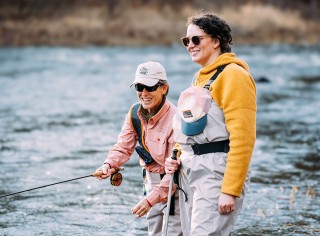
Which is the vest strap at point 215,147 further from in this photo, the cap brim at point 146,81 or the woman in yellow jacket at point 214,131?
the cap brim at point 146,81

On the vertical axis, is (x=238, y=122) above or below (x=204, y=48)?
below

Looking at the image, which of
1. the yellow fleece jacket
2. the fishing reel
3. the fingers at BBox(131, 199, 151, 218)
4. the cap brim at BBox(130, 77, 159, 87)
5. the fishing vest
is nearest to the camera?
the yellow fleece jacket

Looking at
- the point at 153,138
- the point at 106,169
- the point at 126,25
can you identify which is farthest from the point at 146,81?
the point at 126,25

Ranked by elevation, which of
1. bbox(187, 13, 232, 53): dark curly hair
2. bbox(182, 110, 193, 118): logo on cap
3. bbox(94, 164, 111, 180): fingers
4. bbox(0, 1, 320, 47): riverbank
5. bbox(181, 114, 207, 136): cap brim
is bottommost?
bbox(94, 164, 111, 180): fingers

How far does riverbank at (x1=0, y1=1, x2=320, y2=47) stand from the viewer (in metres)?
45.4

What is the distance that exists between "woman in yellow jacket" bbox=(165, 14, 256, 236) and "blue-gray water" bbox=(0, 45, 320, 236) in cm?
240

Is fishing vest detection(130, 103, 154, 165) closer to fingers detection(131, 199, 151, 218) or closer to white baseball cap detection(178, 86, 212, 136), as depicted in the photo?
fingers detection(131, 199, 151, 218)

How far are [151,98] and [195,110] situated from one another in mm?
862

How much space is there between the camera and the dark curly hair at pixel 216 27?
4086 millimetres

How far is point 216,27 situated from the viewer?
4.08 m

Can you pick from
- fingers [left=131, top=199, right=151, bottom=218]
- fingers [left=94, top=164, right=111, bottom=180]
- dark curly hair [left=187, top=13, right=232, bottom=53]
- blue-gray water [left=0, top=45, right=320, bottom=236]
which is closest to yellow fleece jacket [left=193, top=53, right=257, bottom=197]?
dark curly hair [left=187, top=13, right=232, bottom=53]

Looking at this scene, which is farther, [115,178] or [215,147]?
[115,178]

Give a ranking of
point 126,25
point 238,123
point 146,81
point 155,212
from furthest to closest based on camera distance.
Result: point 126,25 → point 155,212 → point 146,81 → point 238,123

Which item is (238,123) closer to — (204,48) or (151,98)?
(204,48)
